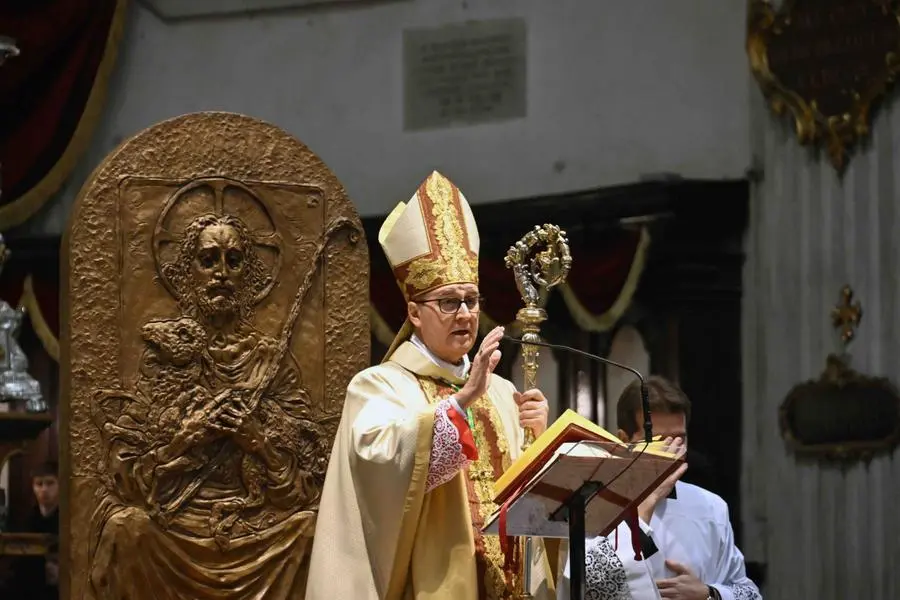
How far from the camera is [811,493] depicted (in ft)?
29.5

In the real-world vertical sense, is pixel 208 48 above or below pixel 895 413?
above

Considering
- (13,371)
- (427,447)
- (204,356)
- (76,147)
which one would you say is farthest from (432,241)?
(76,147)

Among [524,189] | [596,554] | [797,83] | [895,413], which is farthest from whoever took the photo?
[524,189]

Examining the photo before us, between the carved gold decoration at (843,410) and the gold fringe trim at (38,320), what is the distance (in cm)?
379

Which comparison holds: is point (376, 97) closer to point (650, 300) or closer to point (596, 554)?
point (650, 300)

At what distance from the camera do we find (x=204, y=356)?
240 inches

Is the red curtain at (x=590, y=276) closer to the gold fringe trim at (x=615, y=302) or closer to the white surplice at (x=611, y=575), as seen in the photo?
the gold fringe trim at (x=615, y=302)

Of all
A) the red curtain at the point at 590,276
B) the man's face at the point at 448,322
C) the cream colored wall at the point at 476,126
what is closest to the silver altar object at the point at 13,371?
the man's face at the point at 448,322

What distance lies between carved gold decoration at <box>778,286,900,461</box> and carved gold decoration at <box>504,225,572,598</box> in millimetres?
3405

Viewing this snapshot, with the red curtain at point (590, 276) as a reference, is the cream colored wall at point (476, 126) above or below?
above

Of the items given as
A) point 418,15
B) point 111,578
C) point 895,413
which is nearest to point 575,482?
point 111,578

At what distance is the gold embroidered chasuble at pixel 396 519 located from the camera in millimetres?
5488

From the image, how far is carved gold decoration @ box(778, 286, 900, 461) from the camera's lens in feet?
28.5

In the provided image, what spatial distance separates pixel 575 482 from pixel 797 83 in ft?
15.2
